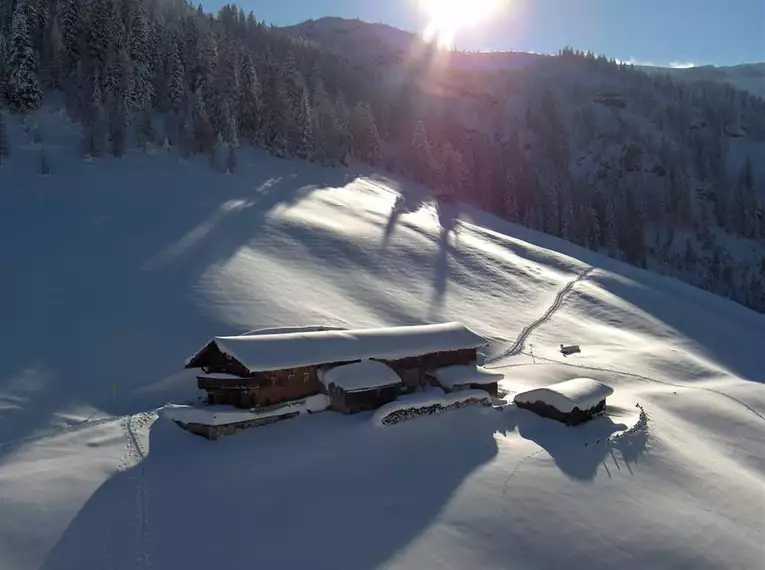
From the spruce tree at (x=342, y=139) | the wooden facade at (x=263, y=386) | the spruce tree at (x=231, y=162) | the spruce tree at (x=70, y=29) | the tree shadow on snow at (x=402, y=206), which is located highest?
the spruce tree at (x=70, y=29)

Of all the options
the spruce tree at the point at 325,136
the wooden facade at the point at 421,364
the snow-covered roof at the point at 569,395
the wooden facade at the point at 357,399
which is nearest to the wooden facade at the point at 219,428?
the wooden facade at the point at 357,399

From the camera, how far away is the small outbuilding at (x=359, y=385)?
883 inches

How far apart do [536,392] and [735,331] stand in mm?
35090

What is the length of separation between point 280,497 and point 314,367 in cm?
713

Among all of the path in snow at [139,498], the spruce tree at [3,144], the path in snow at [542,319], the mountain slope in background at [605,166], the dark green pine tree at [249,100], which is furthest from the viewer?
the mountain slope in background at [605,166]

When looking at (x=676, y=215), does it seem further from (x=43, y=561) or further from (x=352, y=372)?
(x=43, y=561)

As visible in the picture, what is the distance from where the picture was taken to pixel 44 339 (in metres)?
25.5

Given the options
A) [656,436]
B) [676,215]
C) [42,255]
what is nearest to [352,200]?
[42,255]

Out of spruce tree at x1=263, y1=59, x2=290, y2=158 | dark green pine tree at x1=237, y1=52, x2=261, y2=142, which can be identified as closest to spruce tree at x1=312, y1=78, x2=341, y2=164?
spruce tree at x1=263, y1=59, x2=290, y2=158

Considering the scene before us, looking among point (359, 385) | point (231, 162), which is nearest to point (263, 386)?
point (359, 385)

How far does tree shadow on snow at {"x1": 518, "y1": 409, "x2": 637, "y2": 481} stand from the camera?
20.2 meters

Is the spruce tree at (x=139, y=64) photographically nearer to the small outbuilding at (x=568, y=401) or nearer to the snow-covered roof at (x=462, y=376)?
the snow-covered roof at (x=462, y=376)

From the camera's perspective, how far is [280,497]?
1641 cm

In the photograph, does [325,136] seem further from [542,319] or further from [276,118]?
[542,319]
